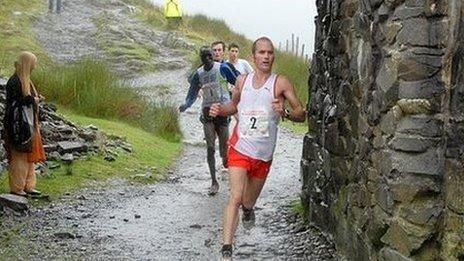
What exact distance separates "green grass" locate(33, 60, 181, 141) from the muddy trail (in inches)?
139

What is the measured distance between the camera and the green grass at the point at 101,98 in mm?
18828

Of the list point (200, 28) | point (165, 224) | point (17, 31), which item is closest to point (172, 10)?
point (200, 28)

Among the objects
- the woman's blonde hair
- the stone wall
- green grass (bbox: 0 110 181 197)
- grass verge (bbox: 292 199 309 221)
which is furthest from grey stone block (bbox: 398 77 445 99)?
green grass (bbox: 0 110 181 197)

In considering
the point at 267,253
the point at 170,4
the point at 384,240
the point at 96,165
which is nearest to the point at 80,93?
the point at 96,165

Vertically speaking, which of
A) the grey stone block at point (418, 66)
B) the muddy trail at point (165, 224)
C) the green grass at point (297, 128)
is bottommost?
the muddy trail at point (165, 224)

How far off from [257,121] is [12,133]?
4.38 m

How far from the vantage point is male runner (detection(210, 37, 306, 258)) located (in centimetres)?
711

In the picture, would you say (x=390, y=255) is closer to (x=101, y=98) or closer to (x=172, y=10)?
(x=101, y=98)

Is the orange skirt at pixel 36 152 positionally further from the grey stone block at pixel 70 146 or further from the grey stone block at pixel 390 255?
the grey stone block at pixel 390 255

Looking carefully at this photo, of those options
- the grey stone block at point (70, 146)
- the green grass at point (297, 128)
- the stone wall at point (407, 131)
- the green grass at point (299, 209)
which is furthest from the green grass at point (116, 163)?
the stone wall at point (407, 131)

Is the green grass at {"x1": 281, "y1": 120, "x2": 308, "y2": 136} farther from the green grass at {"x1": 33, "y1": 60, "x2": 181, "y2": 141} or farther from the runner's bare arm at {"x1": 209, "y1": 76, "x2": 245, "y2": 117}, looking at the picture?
the runner's bare arm at {"x1": 209, "y1": 76, "x2": 245, "y2": 117}

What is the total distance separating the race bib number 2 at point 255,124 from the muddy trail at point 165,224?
4.33ft

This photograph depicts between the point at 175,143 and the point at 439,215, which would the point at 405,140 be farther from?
the point at 175,143

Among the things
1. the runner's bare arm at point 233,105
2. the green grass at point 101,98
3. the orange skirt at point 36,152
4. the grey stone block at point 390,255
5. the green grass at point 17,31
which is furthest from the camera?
the green grass at point 17,31
